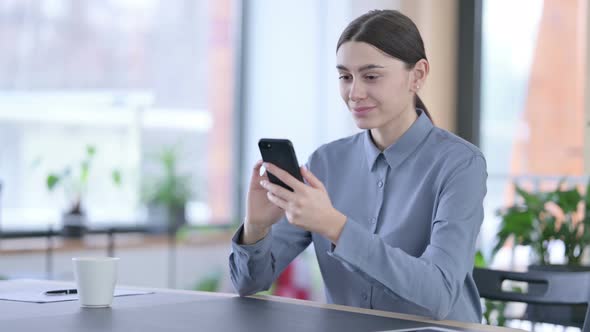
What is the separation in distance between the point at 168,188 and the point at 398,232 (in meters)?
2.93

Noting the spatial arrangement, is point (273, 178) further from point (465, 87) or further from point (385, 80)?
point (465, 87)

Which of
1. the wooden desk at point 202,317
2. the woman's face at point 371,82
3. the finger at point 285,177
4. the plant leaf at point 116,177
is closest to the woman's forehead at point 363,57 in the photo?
the woman's face at point 371,82

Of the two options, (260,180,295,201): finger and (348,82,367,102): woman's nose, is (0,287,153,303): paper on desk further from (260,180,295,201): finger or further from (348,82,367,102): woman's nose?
(348,82,367,102): woman's nose

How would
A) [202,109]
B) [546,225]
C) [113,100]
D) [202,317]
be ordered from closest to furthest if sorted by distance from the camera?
1. [202,317]
2. [546,225]
3. [113,100]
4. [202,109]

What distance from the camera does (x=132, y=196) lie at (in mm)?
4715

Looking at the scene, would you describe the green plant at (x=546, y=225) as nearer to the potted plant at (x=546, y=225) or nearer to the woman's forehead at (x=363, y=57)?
the potted plant at (x=546, y=225)

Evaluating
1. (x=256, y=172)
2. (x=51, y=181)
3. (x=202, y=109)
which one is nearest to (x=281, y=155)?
(x=256, y=172)

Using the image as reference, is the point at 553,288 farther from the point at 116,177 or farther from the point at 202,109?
the point at 202,109

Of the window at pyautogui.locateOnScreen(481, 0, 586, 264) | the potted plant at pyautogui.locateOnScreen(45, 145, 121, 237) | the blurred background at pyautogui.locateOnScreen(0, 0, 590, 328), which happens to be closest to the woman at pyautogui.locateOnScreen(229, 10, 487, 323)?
the blurred background at pyautogui.locateOnScreen(0, 0, 590, 328)

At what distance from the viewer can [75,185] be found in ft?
14.2

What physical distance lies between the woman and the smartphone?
0.41 feet

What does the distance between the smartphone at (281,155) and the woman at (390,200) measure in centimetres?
13

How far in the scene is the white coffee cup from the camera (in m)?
1.62

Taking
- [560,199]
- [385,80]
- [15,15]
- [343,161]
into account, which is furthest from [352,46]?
[15,15]
